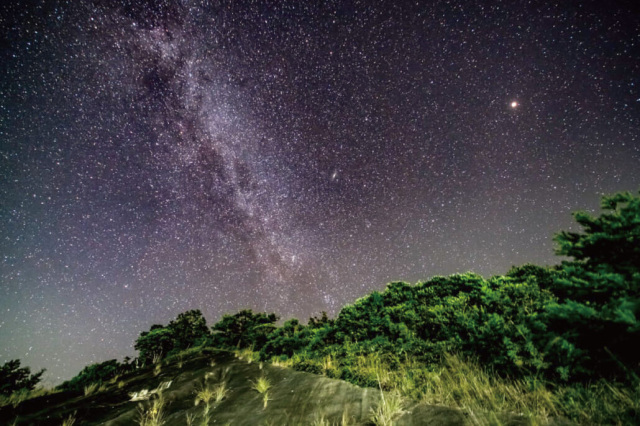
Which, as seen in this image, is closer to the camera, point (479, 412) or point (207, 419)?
point (479, 412)

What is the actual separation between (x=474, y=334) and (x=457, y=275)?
300 centimetres

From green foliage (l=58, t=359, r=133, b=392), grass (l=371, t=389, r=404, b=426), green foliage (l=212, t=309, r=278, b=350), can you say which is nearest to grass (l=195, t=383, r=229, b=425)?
grass (l=371, t=389, r=404, b=426)

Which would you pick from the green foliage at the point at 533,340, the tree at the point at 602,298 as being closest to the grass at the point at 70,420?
the green foliage at the point at 533,340

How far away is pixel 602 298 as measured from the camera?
319 centimetres

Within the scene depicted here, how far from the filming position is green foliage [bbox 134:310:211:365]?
456 inches

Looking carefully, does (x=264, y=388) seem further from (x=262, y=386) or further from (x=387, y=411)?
(x=387, y=411)

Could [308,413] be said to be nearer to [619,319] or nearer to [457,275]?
[619,319]

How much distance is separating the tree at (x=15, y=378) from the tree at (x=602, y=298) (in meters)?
16.2

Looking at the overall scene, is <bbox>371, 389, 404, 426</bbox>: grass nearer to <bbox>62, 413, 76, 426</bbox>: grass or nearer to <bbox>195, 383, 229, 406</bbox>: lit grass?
<bbox>195, 383, 229, 406</bbox>: lit grass

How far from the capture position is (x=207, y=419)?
424cm

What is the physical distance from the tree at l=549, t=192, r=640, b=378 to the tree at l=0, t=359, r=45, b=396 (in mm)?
16226

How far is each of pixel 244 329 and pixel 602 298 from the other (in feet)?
42.5

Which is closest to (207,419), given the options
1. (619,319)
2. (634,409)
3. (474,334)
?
(474,334)

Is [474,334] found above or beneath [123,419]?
above
